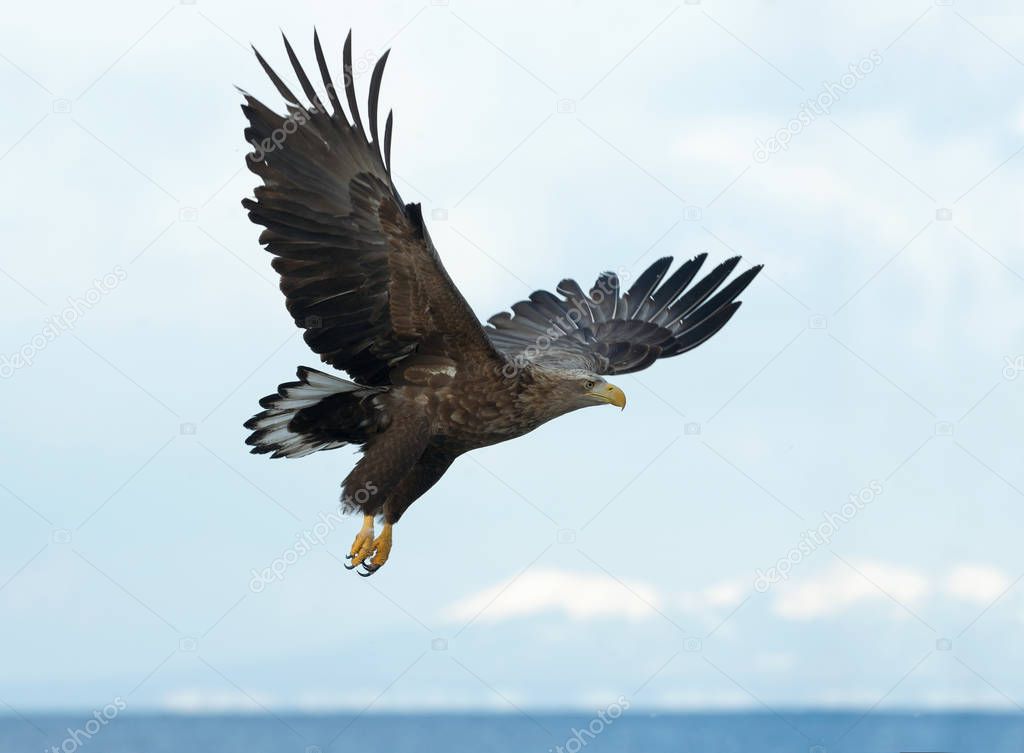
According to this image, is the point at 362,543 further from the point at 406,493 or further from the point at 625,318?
the point at 625,318

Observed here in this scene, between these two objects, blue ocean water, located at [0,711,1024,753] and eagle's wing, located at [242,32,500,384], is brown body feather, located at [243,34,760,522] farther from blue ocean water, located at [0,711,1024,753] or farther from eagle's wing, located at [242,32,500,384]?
blue ocean water, located at [0,711,1024,753]

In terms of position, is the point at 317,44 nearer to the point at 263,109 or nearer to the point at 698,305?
the point at 263,109

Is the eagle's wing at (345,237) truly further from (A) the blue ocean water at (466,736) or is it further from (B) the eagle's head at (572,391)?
(A) the blue ocean water at (466,736)

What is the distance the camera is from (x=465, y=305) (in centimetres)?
959

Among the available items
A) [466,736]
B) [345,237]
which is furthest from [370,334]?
[466,736]

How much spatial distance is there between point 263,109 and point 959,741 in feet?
286

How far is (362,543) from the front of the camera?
392 inches

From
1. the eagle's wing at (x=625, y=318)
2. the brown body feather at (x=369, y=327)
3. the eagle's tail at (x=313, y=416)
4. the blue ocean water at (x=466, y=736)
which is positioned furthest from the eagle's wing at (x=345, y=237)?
the blue ocean water at (x=466, y=736)

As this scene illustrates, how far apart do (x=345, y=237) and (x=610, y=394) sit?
2013 mm

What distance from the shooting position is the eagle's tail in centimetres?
1023

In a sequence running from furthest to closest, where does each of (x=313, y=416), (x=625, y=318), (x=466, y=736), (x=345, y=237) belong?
(x=466, y=736) → (x=625, y=318) → (x=313, y=416) → (x=345, y=237)

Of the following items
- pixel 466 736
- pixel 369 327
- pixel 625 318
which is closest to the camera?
pixel 369 327

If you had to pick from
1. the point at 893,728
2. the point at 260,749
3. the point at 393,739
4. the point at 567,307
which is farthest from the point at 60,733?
the point at 567,307

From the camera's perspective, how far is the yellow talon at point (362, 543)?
32.6ft
